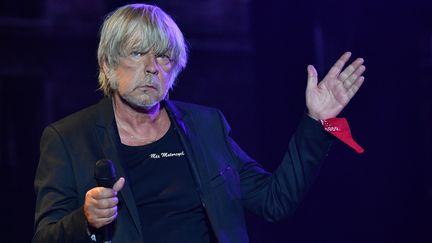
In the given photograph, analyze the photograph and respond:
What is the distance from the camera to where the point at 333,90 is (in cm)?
232

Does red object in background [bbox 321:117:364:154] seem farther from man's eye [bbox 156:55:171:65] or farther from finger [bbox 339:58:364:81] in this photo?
man's eye [bbox 156:55:171:65]

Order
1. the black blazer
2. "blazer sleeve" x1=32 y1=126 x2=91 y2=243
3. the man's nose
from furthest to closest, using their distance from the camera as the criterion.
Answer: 1. the man's nose
2. the black blazer
3. "blazer sleeve" x1=32 y1=126 x2=91 y2=243

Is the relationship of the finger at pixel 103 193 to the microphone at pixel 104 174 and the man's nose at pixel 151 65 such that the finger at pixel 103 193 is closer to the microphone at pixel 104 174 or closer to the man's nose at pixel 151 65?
the microphone at pixel 104 174

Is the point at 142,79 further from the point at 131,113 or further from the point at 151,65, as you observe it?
the point at 131,113

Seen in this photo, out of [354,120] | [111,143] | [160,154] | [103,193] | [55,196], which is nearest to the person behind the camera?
[103,193]

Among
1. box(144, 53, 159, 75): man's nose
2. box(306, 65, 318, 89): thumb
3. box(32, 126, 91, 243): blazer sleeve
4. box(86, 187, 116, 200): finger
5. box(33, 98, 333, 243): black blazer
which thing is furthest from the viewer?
box(306, 65, 318, 89): thumb

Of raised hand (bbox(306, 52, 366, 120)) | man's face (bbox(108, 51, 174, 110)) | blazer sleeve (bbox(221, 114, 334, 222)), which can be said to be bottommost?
blazer sleeve (bbox(221, 114, 334, 222))

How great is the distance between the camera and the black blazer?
6.76 ft

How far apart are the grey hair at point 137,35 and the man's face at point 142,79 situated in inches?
1.1

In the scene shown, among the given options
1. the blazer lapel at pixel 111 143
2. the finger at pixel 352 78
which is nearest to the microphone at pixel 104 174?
the blazer lapel at pixel 111 143

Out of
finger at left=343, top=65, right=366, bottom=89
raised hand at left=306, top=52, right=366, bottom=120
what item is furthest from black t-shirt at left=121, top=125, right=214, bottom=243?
finger at left=343, top=65, right=366, bottom=89

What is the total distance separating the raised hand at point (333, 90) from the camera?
2.30 metres

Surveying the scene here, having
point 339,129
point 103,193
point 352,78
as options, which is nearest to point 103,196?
point 103,193

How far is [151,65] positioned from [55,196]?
1.80ft
